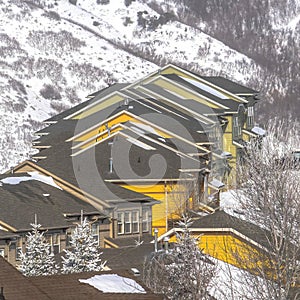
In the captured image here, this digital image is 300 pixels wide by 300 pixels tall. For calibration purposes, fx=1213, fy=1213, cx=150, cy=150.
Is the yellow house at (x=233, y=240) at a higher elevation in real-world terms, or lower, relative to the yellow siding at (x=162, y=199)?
lower

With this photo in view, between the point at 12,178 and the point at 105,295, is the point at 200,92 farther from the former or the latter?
the point at 105,295

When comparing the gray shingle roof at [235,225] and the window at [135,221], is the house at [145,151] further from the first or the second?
the gray shingle roof at [235,225]

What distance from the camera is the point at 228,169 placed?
5888cm

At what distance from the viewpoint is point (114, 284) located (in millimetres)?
20969

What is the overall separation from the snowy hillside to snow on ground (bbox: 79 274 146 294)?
347 feet

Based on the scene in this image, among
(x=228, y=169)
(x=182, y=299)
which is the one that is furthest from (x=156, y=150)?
(x=182, y=299)

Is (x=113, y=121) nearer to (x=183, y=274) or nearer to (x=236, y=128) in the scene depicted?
(x=236, y=128)

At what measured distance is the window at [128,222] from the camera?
138 feet

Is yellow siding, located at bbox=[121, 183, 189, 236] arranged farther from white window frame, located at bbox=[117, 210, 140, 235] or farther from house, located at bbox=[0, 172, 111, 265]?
house, located at bbox=[0, 172, 111, 265]

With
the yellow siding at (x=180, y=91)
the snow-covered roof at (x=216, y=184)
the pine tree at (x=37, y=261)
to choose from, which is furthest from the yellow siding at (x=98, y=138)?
the pine tree at (x=37, y=261)

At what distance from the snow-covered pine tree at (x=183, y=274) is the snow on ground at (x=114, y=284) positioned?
4.65 ft

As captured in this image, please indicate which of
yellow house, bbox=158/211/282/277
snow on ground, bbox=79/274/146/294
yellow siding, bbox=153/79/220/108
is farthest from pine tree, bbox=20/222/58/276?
yellow siding, bbox=153/79/220/108

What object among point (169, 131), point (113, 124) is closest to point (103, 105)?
point (113, 124)

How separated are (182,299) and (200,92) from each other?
4087cm
